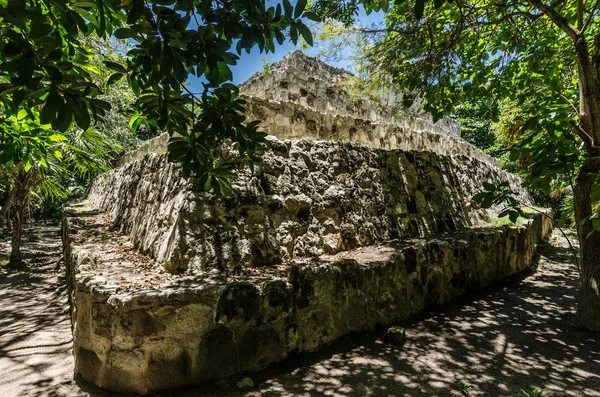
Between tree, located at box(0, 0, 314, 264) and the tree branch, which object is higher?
the tree branch

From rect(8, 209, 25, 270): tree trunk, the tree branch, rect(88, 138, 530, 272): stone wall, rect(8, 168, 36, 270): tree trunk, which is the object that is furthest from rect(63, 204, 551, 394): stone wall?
rect(8, 209, 25, 270): tree trunk

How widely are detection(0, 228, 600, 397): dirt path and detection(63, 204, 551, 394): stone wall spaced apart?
0.16 m

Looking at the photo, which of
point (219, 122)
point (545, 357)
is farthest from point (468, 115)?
point (219, 122)

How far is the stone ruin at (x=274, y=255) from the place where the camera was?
7.66ft

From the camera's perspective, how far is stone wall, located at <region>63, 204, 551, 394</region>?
226 centimetres

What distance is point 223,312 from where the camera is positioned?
250 centimetres

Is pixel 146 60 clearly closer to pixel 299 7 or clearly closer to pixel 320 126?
pixel 299 7

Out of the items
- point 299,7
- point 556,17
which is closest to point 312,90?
point 556,17

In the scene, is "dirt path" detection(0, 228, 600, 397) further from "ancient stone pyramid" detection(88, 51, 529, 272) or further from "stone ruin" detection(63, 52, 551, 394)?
"ancient stone pyramid" detection(88, 51, 529, 272)

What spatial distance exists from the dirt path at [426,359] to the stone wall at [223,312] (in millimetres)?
156

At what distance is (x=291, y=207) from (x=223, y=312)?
64.9 inches

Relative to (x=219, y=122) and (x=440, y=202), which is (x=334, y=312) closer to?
(x=219, y=122)

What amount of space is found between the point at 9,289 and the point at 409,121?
10389mm

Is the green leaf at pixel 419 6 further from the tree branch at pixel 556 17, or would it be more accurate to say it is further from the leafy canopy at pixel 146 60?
the tree branch at pixel 556 17
